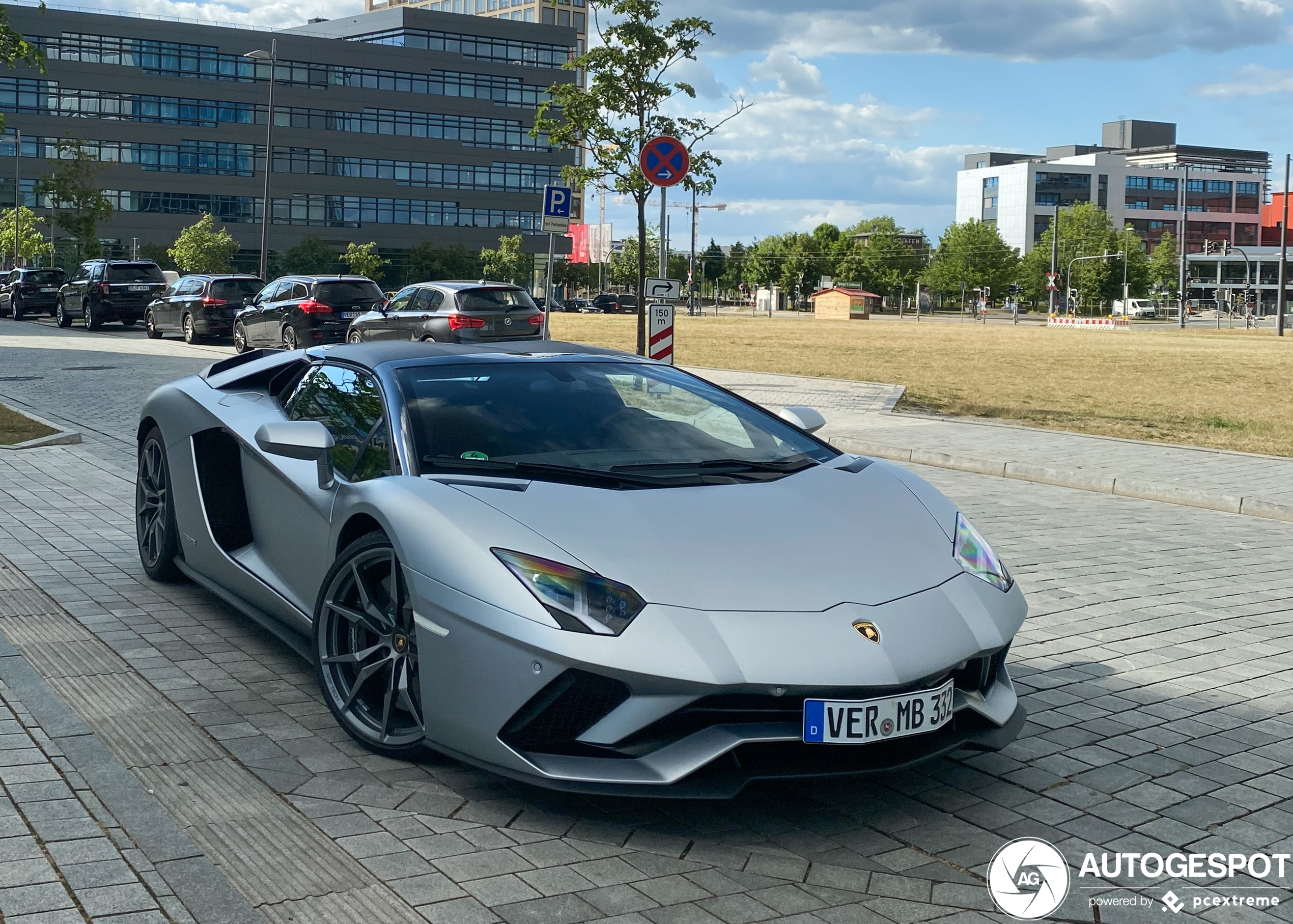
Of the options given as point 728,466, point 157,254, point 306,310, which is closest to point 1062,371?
point 306,310

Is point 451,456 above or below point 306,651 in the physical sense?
above

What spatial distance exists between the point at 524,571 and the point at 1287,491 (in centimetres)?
858

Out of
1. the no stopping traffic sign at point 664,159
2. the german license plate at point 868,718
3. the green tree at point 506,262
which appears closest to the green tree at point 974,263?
the green tree at point 506,262

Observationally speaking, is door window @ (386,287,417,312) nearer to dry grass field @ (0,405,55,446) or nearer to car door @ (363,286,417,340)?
car door @ (363,286,417,340)

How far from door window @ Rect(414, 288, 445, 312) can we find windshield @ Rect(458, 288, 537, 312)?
44cm

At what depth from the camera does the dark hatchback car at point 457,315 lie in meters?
24.3

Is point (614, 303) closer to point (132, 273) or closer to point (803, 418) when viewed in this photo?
point (132, 273)

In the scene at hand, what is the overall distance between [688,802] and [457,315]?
68.8 ft

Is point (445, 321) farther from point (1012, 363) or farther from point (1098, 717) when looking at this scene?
point (1098, 717)

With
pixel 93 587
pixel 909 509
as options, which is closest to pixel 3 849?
pixel 909 509

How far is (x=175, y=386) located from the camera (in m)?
6.40

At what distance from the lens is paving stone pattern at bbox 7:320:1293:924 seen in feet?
10.7

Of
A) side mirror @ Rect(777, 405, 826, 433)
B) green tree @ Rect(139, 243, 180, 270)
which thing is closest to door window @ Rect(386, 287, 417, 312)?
side mirror @ Rect(777, 405, 826, 433)

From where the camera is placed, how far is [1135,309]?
106 metres
